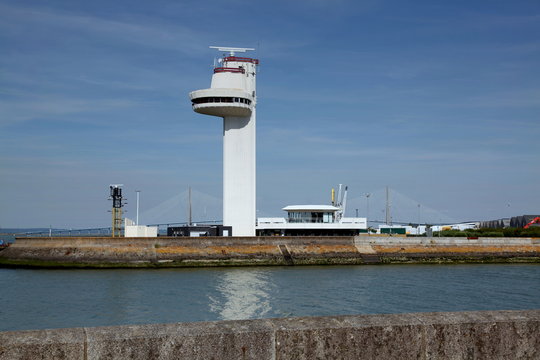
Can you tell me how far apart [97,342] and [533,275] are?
5137 centimetres

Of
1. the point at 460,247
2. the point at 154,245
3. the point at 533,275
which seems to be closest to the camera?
the point at 533,275

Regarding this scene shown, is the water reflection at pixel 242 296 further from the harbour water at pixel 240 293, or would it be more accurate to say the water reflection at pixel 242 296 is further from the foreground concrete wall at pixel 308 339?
the foreground concrete wall at pixel 308 339

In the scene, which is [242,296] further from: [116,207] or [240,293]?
[116,207]

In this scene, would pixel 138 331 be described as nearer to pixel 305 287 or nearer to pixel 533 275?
pixel 305 287

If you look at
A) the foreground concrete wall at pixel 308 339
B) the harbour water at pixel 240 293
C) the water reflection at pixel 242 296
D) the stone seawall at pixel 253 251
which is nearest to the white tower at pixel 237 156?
the stone seawall at pixel 253 251

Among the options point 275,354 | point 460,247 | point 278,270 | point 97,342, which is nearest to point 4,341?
point 97,342

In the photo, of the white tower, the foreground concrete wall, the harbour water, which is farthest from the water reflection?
the foreground concrete wall

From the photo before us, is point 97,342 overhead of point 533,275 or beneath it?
overhead

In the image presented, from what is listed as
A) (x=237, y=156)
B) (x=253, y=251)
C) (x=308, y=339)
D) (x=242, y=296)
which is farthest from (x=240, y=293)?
(x=308, y=339)

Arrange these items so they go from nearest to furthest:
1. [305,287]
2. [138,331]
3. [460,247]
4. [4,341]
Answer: [4,341] < [138,331] < [305,287] < [460,247]

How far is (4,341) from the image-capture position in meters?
4.77

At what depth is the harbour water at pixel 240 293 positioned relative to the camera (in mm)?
29172

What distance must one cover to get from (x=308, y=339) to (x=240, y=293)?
105 ft

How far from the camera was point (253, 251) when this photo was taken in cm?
5975
